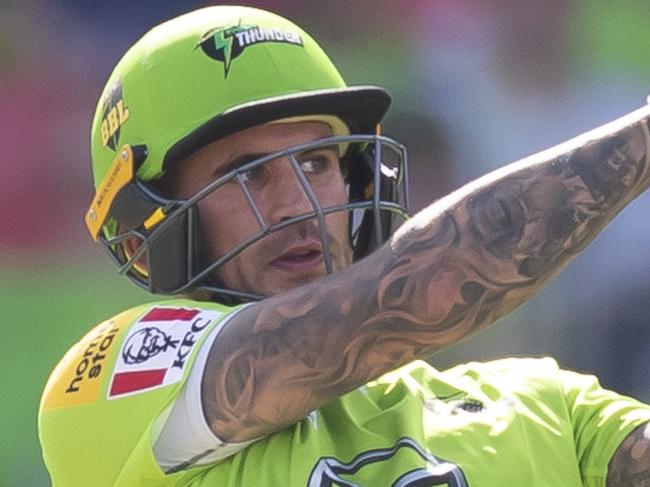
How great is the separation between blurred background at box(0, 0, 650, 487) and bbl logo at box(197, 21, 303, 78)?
1.88 m

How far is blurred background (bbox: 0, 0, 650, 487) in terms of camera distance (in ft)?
13.4

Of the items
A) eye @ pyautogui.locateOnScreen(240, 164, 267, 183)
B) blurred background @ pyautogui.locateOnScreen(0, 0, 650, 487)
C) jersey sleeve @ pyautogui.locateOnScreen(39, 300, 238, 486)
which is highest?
eye @ pyautogui.locateOnScreen(240, 164, 267, 183)

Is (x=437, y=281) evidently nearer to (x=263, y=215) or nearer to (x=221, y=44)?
(x=263, y=215)

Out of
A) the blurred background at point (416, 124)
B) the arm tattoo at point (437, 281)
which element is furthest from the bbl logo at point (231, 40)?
the blurred background at point (416, 124)

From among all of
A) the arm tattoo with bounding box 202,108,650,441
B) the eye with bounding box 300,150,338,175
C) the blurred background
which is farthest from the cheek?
the blurred background

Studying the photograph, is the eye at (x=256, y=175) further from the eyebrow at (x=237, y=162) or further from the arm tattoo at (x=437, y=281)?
the arm tattoo at (x=437, y=281)

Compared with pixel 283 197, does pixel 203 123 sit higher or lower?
higher

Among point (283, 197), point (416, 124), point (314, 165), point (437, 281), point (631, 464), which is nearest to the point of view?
point (437, 281)

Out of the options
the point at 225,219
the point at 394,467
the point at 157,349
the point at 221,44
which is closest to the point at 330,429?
the point at 394,467

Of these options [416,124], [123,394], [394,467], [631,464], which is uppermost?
[123,394]

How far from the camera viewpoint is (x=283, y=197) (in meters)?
2.16

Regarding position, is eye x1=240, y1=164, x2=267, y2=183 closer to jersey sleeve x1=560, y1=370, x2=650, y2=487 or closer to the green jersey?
the green jersey

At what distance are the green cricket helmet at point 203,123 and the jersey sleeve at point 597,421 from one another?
1.17ft

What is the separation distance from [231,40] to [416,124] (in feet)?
7.06
